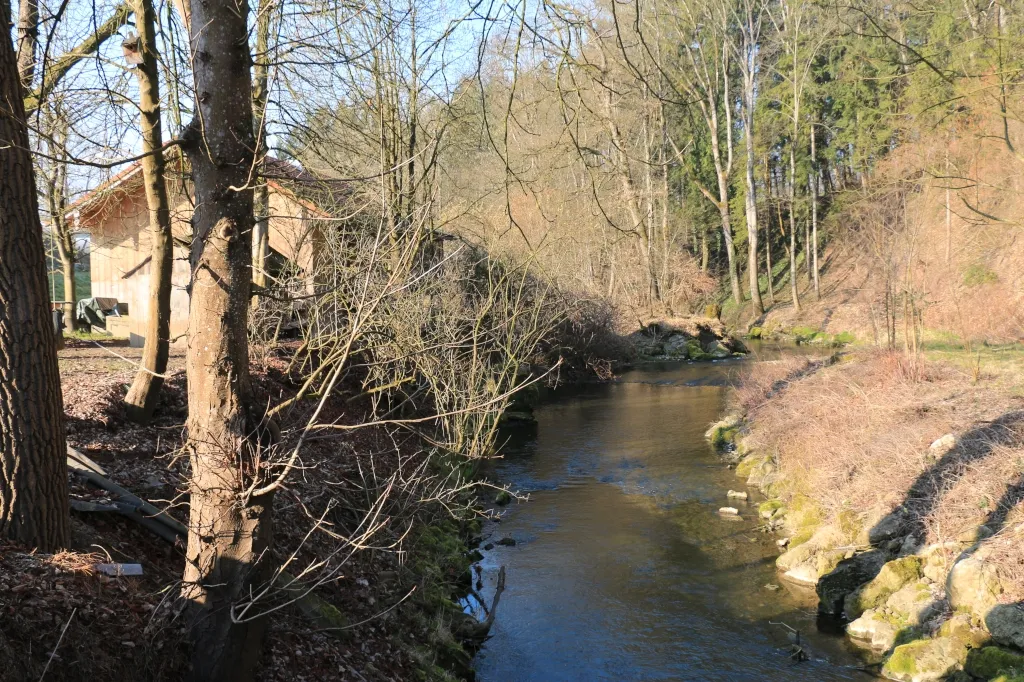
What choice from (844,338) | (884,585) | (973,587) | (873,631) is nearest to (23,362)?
(873,631)

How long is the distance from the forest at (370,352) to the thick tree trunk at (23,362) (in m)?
0.02

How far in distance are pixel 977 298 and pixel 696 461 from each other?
8.85 metres

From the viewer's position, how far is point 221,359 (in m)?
4.65

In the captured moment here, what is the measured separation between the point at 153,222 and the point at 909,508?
31.0 feet

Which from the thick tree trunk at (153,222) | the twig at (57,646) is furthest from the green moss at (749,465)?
the twig at (57,646)

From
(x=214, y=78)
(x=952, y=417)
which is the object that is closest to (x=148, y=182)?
(x=214, y=78)

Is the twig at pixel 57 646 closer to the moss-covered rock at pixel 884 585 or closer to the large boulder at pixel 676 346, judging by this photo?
the moss-covered rock at pixel 884 585

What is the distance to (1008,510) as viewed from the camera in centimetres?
905

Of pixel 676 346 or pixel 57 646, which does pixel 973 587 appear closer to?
pixel 57 646

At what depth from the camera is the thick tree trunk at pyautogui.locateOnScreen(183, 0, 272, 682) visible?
4516 millimetres

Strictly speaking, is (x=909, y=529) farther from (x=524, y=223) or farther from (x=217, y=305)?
(x=524, y=223)

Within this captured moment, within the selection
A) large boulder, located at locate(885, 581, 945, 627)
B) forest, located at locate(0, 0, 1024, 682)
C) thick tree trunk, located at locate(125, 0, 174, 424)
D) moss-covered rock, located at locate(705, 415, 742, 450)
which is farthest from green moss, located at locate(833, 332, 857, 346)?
thick tree trunk, located at locate(125, 0, 174, 424)

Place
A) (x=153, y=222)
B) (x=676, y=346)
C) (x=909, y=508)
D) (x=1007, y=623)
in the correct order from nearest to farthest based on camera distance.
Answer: (x=1007, y=623)
(x=153, y=222)
(x=909, y=508)
(x=676, y=346)

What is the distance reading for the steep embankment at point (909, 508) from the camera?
798cm
